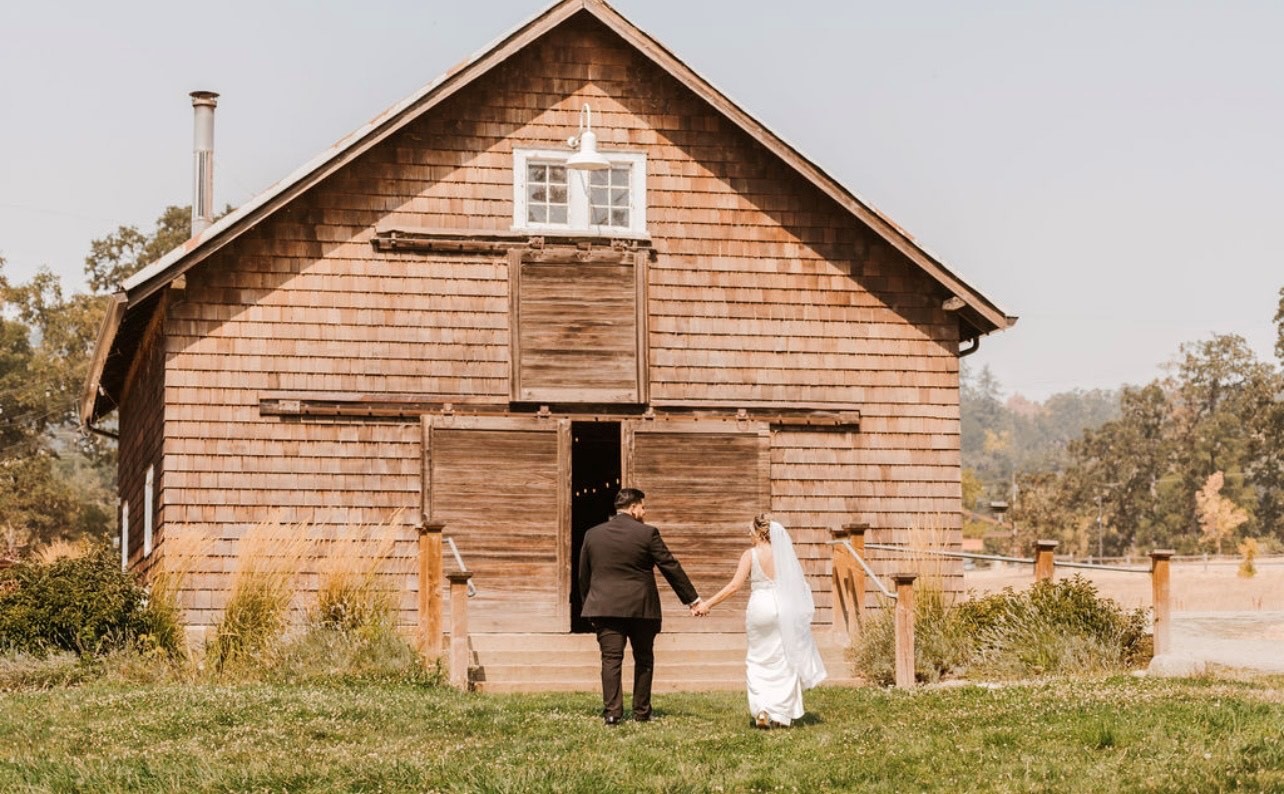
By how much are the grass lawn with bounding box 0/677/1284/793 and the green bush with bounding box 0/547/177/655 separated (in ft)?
9.70

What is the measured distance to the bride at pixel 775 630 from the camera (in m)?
14.7

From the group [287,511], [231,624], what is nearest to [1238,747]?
[231,624]

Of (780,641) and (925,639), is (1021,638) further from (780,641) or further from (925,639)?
(780,641)

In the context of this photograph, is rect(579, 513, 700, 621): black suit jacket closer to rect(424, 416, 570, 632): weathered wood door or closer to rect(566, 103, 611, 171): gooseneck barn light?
rect(424, 416, 570, 632): weathered wood door

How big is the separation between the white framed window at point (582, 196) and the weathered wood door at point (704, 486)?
254 cm

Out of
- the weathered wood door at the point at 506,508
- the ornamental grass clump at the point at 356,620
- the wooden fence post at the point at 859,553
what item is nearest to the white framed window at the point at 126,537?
the ornamental grass clump at the point at 356,620

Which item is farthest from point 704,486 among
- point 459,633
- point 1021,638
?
point 459,633

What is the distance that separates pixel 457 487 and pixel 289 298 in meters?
2.98

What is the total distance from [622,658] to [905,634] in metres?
4.55

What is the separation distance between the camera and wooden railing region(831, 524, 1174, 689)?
1834cm

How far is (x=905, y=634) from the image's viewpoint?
1834 cm

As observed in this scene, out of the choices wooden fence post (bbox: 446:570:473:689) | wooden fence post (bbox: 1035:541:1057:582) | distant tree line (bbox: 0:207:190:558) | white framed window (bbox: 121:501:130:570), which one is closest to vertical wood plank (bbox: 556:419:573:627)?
wooden fence post (bbox: 446:570:473:689)

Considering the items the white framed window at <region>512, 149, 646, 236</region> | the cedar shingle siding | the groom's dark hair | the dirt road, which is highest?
the white framed window at <region>512, 149, 646, 236</region>

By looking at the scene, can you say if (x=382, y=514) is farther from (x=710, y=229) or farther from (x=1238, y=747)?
(x=1238, y=747)
